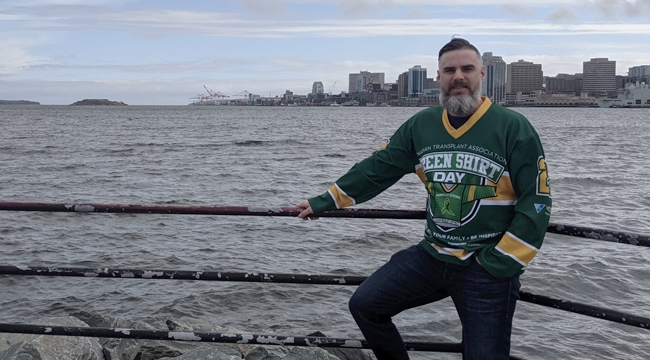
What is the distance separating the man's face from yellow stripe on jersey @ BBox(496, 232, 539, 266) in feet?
2.22

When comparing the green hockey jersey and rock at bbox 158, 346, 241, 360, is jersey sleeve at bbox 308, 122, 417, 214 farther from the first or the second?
rock at bbox 158, 346, 241, 360

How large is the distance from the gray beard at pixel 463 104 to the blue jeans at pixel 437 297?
30.3 inches

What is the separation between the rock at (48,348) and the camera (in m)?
5.20

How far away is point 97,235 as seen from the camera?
51.2 ft

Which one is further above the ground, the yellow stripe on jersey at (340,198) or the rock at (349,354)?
the yellow stripe on jersey at (340,198)

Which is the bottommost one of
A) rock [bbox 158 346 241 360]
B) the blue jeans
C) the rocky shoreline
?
the rocky shoreline

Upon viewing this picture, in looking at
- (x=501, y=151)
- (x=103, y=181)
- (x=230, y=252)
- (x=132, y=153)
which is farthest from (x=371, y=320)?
(x=132, y=153)

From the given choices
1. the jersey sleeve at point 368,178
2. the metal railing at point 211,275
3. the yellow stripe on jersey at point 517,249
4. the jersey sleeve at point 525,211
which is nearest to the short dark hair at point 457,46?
the jersey sleeve at point 368,178

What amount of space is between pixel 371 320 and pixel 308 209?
704 millimetres

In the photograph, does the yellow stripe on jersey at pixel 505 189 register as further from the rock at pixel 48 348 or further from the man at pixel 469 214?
the rock at pixel 48 348

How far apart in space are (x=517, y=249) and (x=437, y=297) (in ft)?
2.15

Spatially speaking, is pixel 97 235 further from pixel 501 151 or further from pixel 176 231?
pixel 501 151

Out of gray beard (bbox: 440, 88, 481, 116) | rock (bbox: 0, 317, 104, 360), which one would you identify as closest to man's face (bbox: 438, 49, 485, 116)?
gray beard (bbox: 440, 88, 481, 116)

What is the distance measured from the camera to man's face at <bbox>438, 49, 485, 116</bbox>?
11.3 ft
